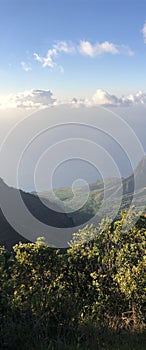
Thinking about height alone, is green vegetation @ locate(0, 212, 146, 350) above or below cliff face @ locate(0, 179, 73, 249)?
below

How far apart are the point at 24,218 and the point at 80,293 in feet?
377

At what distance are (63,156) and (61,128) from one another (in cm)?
472

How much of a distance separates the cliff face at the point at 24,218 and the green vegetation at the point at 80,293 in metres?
77.9

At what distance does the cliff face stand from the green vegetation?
77866 millimetres

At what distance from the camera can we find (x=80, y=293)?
45.8 ft

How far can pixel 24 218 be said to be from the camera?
4983 inches

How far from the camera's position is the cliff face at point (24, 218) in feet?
336

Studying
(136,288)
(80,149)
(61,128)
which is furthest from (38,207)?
(136,288)

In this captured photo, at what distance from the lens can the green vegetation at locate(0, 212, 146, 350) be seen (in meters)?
6.55

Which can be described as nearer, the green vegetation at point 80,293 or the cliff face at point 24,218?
the green vegetation at point 80,293

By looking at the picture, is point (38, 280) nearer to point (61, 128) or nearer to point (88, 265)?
point (88, 265)

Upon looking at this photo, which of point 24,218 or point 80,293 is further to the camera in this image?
point 24,218

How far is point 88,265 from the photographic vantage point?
14.3 meters

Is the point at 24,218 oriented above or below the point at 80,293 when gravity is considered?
above
